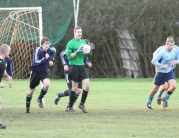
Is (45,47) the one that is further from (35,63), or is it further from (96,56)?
Result: (96,56)

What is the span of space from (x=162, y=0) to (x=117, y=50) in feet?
11.6

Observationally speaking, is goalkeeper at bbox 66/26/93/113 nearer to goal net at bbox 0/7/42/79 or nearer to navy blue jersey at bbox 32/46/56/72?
navy blue jersey at bbox 32/46/56/72

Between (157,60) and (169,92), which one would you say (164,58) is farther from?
(169,92)

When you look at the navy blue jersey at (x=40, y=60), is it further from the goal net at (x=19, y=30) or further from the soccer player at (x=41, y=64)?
the goal net at (x=19, y=30)

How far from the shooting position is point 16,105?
1711 cm

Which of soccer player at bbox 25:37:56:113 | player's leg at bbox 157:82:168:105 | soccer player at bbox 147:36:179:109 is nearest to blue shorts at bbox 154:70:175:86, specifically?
soccer player at bbox 147:36:179:109

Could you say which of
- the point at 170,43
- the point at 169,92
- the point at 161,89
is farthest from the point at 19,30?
the point at 170,43

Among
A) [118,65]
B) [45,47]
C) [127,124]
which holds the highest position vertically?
[45,47]

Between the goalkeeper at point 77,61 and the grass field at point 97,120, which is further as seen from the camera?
the goalkeeper at point 77,61

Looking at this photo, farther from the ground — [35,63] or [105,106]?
[35,63]

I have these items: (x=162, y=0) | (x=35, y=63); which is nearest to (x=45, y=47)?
(x=35, y=63)

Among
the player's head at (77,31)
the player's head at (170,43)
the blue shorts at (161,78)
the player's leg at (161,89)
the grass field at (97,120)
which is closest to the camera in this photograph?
the grass field at (97,120)

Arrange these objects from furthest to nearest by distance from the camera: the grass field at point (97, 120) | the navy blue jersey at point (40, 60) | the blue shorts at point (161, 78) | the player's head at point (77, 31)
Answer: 1. the blue shorts at point (161, 78)
2. the navy blue jersey at point (40, 60)
3. the player's head at point (77, 31)
4. the grass field at point (97, 120)

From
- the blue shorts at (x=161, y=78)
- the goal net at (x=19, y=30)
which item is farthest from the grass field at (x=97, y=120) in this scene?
the goal net at (x=19, y=30)
